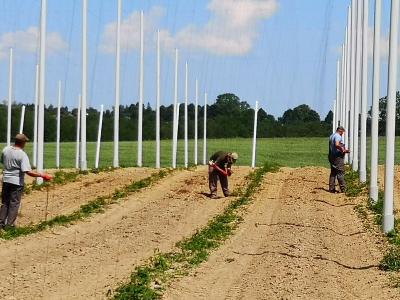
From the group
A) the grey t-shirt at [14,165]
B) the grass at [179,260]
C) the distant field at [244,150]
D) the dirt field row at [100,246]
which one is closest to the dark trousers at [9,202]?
the grey t-shirt at [14,165]

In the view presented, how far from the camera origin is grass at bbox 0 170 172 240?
16.2 meters

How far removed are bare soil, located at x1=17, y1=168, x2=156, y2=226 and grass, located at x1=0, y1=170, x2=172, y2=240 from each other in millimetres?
297

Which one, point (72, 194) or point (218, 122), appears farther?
point (218, 122)

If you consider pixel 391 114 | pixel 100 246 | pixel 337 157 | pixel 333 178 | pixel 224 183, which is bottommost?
pixel 100 246

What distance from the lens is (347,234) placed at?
1766 centimetres

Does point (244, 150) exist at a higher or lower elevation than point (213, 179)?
lower

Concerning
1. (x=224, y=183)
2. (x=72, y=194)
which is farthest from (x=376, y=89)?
(x=72, y=194)

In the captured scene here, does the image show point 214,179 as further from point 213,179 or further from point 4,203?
point 4,203

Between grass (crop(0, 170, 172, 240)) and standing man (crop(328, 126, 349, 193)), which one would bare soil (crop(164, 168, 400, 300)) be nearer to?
standing man (crop(328, 126, 349, 193))

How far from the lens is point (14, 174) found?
16.4 m

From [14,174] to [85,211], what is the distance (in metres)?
4.24

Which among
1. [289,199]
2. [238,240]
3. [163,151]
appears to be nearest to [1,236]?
[238,240]

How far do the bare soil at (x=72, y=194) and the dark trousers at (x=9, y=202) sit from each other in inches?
58.3

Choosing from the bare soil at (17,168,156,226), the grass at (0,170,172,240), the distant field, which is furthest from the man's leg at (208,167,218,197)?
the distant field
